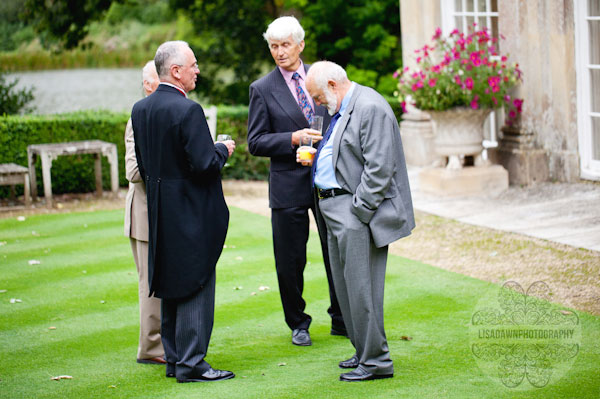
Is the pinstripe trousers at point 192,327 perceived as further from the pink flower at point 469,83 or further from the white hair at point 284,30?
the pink flower at point 469,83

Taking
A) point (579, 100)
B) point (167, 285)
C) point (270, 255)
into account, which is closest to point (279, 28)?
point (167, 285)

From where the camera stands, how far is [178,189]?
176 inches

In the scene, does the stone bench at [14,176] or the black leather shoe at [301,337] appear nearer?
the black leather shoe at [301,337]

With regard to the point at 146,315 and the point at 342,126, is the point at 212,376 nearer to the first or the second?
the point at 146,315

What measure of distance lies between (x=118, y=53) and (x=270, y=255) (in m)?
22.8

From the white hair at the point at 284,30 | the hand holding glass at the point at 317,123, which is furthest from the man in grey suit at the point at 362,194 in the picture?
the white hair at the point at 284,30

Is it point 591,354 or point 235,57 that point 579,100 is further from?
point 235,57

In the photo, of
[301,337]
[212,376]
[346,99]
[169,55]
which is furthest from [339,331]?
[169,55]

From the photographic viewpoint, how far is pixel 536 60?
10445 millimetres

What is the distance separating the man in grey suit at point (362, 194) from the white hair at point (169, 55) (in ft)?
2.39

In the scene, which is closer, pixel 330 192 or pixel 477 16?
pixel 330 192

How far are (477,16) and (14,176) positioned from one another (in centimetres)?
711

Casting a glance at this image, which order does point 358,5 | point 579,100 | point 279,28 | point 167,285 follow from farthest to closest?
point 358,5
point 579,100
point 279,28
point 167,285

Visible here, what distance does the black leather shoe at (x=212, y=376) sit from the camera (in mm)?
4664
